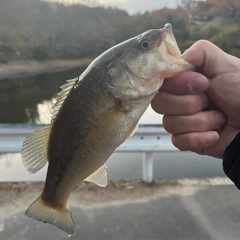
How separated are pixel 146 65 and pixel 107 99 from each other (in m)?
0.24

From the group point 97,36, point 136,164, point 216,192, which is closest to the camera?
point 216,192

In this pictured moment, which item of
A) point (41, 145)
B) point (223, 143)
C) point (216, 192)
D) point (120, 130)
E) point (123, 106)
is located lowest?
point (216, 192)

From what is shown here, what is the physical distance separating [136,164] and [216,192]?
2638 millimetres

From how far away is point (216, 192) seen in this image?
3803mm

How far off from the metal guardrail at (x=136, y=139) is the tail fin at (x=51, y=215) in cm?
223

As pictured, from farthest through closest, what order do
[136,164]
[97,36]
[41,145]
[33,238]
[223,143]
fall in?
[97,36], [136,164], [33,238], [223,143], [41,145]

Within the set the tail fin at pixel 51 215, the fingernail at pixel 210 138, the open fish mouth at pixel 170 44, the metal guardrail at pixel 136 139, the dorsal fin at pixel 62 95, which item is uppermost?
the open fish mouth at pixel 170 44

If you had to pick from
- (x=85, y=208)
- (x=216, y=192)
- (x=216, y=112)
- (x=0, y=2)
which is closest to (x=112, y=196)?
(x=85, y=208)

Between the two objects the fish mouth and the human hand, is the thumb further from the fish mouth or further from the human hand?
the fish mouth

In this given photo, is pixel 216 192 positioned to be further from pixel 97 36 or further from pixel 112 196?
pixel 97 36

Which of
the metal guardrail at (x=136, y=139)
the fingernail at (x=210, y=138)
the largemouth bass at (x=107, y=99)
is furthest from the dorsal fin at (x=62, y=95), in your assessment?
the metal guardrail at (x=136, y=139)

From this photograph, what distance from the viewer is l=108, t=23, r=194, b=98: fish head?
140 cm

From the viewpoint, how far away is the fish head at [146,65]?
4.60ft

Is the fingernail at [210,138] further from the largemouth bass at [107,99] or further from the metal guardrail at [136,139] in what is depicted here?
the metal guardrail at [136,139]
